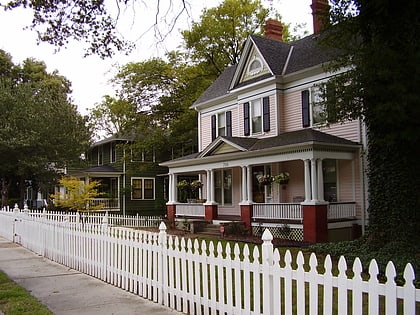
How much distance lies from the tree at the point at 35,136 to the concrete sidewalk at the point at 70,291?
17864mm

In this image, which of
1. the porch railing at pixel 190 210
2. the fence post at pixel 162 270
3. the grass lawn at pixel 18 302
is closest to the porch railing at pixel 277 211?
the porch railing at pixel 190 210

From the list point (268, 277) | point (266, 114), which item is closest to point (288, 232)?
point (266, 114)

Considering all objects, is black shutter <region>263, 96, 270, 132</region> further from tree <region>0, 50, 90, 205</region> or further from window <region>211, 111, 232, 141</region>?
tree <region>0, 50, 90, 205</region>

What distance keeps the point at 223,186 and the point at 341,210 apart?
7.90 metres

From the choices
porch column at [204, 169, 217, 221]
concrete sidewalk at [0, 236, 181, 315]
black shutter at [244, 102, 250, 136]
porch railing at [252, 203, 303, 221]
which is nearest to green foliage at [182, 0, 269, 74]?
black shutter at [244, 102, 250, 136]

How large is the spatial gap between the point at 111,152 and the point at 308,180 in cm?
2305

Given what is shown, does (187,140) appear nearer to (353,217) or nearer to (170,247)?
(353,217)

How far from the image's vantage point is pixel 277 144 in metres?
17.1

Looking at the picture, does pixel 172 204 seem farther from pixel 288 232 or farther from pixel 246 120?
pixel 288 232

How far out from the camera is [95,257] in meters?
8.70

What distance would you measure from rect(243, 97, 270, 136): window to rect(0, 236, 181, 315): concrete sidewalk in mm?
12375

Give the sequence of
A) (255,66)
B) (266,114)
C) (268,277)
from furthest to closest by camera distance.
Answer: (255,66), (266,114), (268,277)

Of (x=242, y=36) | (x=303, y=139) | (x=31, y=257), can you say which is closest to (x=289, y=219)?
(x=303, y=139)

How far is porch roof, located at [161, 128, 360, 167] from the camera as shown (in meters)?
15.9
